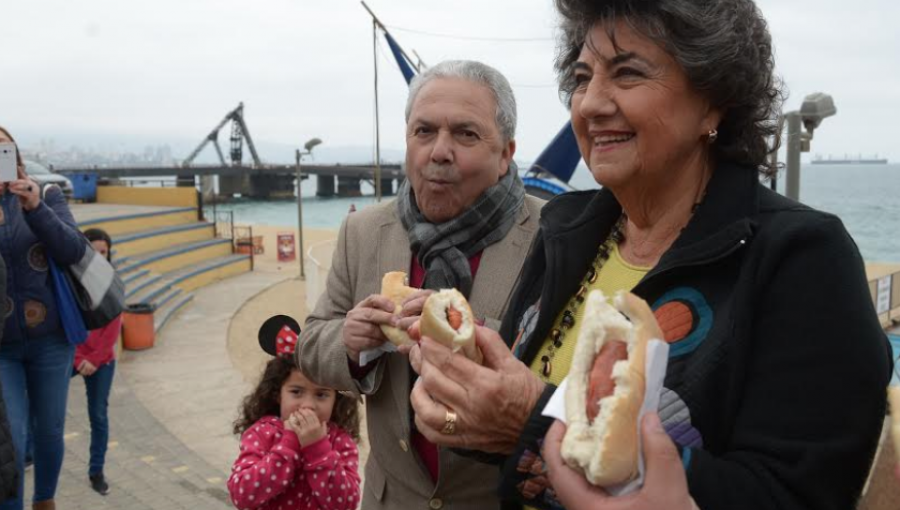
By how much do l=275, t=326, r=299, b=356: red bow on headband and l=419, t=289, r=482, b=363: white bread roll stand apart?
1.63 metres

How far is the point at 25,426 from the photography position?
147 inches

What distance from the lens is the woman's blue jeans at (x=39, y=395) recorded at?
3678mm

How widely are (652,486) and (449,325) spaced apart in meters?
0.52

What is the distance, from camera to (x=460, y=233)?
7.64 ft

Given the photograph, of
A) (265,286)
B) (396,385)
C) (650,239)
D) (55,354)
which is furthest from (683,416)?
(265,286)

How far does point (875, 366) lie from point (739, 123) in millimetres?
608

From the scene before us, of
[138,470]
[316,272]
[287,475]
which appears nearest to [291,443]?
[287,475]

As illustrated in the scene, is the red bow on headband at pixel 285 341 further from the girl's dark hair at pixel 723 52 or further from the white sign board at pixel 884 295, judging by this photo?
the white sign board at pixel 884 295

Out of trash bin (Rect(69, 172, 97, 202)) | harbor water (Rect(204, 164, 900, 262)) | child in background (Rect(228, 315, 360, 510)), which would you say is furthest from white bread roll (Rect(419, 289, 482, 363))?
harbor water (Rect(204, 164, 900, 262))

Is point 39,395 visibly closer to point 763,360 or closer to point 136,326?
point 763,360

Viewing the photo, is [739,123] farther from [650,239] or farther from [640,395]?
[640,395]

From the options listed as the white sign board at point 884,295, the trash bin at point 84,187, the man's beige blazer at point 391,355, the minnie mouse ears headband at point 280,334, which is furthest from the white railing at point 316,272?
the trash bin at point 84,187

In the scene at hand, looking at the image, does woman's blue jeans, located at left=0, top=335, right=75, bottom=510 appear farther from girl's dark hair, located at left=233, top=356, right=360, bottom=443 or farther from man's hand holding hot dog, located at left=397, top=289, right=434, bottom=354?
man's hand holding hot dog, located at left=397, top=289, right=434, bottom=354

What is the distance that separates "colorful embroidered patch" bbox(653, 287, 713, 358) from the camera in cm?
128
